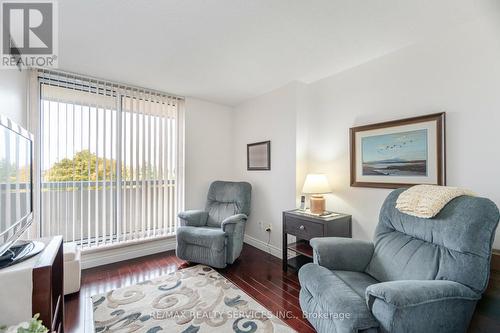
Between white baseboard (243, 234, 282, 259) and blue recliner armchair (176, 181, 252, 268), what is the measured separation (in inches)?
21.0

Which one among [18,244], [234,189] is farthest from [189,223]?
[18,244]

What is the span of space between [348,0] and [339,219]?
194 centimetres

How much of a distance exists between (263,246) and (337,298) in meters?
2.14

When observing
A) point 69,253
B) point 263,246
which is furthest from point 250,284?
point 69,253

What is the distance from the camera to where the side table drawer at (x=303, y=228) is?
233 cm

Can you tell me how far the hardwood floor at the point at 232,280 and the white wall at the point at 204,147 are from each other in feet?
3.36

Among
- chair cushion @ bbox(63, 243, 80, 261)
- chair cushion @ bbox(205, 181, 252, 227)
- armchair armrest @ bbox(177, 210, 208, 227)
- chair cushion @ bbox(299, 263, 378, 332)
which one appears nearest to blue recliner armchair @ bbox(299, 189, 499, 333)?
chair cushion @ bbox(299, 263, 378, 332)

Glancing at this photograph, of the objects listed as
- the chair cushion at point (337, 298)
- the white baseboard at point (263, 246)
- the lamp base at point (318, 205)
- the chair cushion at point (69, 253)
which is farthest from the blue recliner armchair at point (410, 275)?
the chair cushion at point (69, 253)

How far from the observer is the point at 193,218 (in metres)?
3.04

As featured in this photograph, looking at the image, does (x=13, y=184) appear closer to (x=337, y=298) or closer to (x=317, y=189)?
(x=337, y=298)

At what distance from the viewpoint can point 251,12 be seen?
1654 millimetres

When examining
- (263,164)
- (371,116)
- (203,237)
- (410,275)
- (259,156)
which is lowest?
(203,237)

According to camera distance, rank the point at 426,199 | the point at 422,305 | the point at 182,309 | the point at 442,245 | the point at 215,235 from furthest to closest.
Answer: the point at 215,235
the point at 182,309
the point at 426,199
the point at 442,245
the point at 422,305

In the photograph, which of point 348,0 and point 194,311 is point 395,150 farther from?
point 194,311
